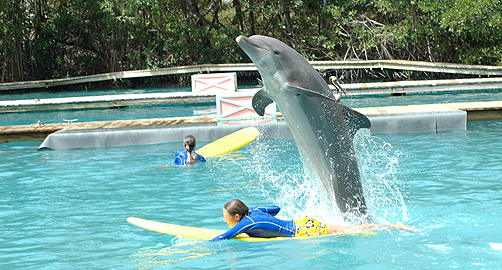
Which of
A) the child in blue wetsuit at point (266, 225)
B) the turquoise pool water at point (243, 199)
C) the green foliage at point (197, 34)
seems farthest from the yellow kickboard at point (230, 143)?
the green foliage at point (197, 34)

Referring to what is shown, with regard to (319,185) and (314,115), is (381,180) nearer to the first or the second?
(319,185)

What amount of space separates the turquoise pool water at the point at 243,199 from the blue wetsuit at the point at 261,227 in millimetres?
122

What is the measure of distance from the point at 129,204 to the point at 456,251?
12.2 ft

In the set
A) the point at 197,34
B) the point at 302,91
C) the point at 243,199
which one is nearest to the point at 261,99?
the point at 302,91

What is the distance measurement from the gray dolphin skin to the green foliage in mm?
17189

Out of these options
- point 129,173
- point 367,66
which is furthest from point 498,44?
point 129,173

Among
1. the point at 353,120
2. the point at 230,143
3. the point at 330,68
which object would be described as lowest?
the point at 230,143

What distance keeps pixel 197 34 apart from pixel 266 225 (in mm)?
21070

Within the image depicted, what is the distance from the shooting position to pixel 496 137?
350 inches

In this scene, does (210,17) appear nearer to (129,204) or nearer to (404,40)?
(404,40)

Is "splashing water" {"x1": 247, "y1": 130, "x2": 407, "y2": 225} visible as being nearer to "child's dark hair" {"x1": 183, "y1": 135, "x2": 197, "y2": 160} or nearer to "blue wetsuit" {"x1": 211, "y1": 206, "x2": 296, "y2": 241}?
"blue wetsuit" {"x1": 211, "y1": 206, "x2": 296, "y2": 241}

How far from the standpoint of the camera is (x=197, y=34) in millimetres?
24500

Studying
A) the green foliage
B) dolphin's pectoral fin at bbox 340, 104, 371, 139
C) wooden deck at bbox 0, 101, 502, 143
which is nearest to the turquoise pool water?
dolphin's pectoral fin at bbox 340, 104, 371, 139

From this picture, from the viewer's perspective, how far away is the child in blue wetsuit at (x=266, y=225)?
435cm
